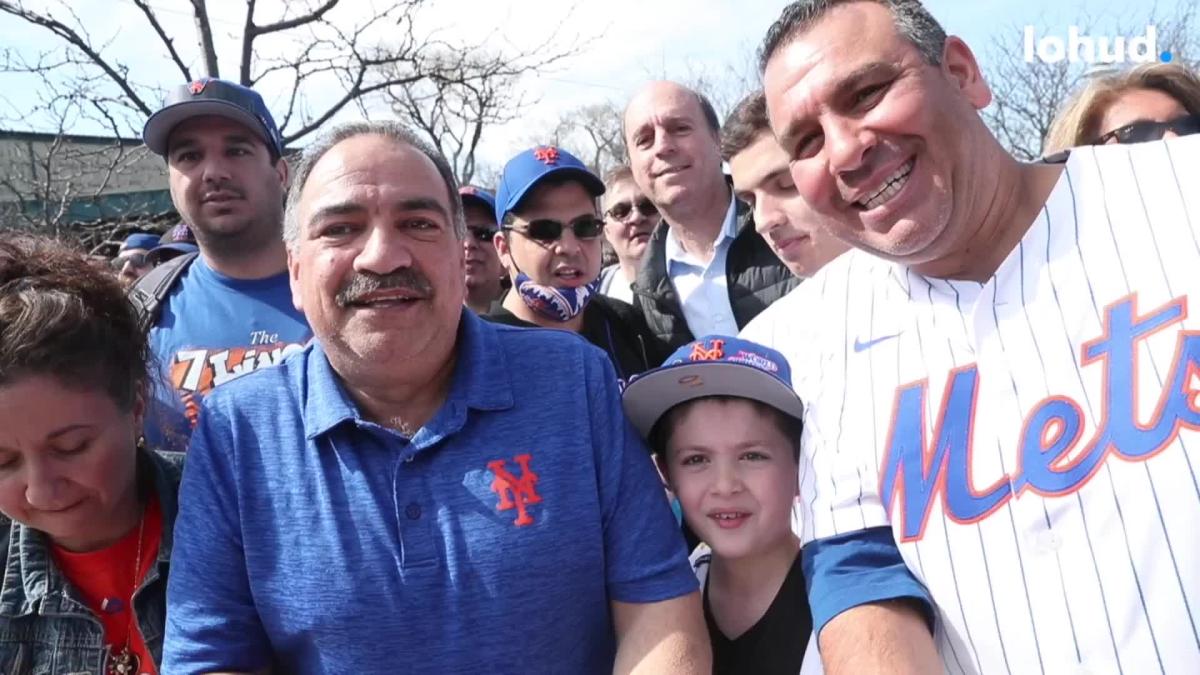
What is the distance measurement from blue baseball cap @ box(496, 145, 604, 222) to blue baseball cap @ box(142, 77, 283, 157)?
1018 millimetres

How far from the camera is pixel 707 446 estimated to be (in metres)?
2.61

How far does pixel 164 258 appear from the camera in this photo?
6.31 m

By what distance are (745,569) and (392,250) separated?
1301 millimetres

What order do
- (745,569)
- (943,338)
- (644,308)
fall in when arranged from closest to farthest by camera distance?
1. (943,338)
2. (745,569)
3. (644,308)

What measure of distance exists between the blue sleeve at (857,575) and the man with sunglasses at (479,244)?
9.32 ft

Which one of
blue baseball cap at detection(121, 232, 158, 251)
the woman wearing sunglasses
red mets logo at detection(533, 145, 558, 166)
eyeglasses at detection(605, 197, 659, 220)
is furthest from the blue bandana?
blue baseball cap at detection(121, 232, 158, 251)

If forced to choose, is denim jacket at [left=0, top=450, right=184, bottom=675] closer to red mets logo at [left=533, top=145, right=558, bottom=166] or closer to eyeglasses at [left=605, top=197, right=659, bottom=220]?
red mets logo at [left=533, top=145, right=558, bottom=166]

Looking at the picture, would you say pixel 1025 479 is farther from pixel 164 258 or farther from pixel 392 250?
pixel 164 258

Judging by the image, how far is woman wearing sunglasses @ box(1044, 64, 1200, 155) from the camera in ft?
12.0

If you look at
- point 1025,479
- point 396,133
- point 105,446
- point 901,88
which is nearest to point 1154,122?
point 901,88

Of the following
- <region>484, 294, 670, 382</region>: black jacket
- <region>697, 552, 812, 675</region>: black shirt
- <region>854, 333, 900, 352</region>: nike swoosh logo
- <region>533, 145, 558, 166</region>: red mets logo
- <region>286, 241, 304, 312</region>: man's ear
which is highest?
<region>533, 145, 558, 166</region>: red mets logo

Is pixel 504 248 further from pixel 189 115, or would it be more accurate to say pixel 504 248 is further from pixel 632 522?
pixel 632 522

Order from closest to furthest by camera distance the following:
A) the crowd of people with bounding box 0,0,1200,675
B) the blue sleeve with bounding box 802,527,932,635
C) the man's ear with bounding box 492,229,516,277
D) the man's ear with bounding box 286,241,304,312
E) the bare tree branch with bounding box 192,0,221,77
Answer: the crowd of people with bounding box 0,0,1200,675, the blue sleeve with bounding box 802,527,932,635, the man's ear with bounding box 286,241,304,312, the man's ear with bounding box 492,229,516,277, the bare tree branch with bounding box 192,0,221,77

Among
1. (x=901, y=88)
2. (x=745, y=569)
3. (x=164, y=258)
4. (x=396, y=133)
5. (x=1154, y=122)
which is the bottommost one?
(x=745, y=569)
